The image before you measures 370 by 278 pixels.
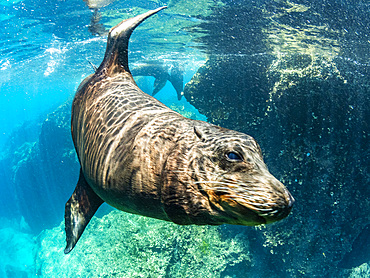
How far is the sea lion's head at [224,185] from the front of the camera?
1.24m

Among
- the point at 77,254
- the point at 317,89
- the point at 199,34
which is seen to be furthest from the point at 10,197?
the point at 317,89

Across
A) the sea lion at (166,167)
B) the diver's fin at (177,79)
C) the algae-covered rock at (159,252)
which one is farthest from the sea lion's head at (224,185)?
the diver's fin at (177,79)

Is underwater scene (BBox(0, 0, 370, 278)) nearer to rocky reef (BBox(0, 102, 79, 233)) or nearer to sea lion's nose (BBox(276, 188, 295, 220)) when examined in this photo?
sea lion's nose (BBox(276, 188, 295, 220))

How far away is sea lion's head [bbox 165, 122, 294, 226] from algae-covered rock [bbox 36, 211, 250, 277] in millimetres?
7424

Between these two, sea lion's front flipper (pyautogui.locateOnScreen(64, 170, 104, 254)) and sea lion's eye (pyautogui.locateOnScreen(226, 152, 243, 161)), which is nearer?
sea lion's eye (pyautogui.locateOnScreen(226, 152, 243, 161))

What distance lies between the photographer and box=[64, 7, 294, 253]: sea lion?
4.31ft

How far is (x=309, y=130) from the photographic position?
26.0ft

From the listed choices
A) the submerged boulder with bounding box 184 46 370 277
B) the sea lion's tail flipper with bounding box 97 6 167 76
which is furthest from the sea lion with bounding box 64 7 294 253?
the submerged boulder with bounding box 184 46 370 277

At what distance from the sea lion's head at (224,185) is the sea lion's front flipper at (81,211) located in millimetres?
1488

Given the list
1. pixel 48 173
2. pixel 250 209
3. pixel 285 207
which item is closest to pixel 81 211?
pixel 250 209

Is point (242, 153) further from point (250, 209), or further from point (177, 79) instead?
point (177, 79)

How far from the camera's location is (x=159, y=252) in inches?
323

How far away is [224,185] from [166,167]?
0.44 metres

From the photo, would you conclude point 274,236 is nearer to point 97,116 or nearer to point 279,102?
point 279,102
